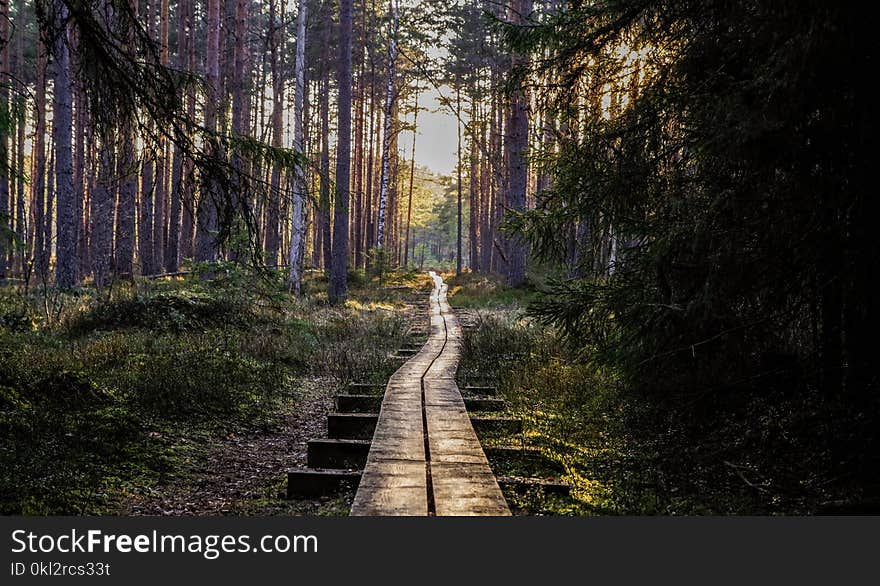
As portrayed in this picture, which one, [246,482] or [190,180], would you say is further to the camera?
[246,482]

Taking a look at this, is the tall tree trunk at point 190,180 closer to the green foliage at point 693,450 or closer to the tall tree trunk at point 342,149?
the green foliage at point 693,450

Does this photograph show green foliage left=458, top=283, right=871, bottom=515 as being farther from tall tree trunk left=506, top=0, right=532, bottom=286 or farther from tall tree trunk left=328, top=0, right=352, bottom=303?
tall tree trunk left=328, top=0, right=352, bottom=303

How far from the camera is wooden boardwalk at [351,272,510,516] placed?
3717 mm

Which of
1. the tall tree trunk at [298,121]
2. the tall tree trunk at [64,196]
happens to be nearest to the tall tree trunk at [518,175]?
the tall tree trunk at [298,121]

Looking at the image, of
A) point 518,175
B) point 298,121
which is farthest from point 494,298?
point 298,121

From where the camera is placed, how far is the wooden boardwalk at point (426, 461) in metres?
3.72

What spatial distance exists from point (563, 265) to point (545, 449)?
2.69 m

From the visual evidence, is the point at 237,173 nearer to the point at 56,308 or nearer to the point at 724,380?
the point at 724,380

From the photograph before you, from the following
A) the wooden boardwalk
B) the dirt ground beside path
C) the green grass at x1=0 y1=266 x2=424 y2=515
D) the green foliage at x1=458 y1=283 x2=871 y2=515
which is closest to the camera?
the wooden boardwalk

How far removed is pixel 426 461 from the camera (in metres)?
4.66

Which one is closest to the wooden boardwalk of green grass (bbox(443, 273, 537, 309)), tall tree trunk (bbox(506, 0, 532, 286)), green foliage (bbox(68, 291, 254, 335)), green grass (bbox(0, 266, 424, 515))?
green grass (bbox(0, 266, 424, 515))

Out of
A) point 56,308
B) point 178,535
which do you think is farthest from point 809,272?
point 56,308

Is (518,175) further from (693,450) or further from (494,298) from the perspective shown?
(693,450)

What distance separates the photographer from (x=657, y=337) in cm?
557
